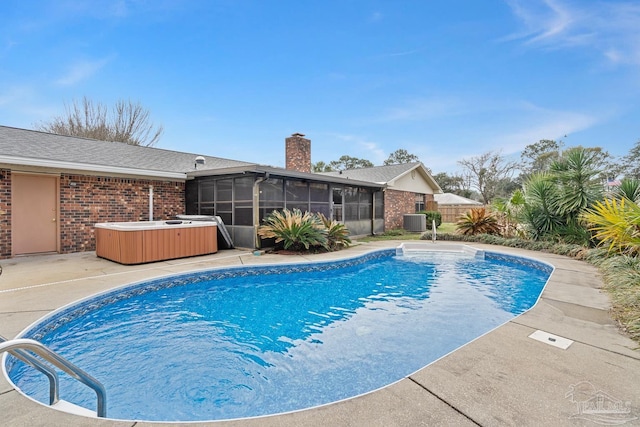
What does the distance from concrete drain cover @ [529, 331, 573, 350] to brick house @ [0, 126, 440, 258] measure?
694 centimetres

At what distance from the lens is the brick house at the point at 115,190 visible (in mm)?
7754

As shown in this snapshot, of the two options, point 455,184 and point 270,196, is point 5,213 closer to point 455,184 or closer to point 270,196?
point 270,196

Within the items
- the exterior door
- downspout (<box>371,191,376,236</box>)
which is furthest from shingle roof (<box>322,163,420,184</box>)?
the exterior door

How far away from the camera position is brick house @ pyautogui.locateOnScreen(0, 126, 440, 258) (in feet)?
25.4

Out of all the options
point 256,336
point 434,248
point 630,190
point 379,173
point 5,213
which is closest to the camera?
point 256,336

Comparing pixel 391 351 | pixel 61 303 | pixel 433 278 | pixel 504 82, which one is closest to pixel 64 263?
pixel 61 303

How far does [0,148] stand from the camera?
727 centimetres

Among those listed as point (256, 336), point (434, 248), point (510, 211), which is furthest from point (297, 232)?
point (510, 211)

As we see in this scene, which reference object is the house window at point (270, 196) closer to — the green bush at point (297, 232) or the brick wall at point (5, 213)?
the green bush at point (297, 232)

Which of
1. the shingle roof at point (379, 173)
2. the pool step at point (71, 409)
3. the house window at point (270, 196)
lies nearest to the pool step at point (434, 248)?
the house window at point (270, 196)

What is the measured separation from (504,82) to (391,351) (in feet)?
42.9

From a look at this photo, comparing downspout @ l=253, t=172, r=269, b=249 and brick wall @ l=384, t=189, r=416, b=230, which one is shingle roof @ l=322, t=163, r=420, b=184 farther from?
downspout @ l=253, t=172, r=269, b=249

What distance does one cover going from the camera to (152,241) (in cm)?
733

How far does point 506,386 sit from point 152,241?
7412 millimetres
